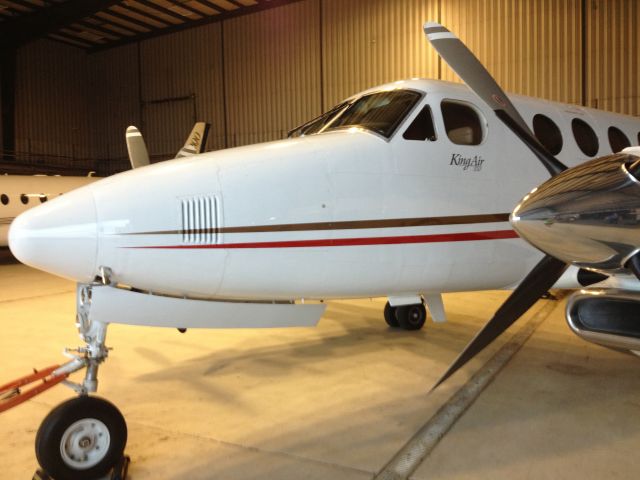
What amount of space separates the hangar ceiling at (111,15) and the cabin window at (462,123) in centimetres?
1838

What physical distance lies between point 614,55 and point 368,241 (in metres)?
15.4

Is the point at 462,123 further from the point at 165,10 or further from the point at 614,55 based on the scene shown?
the point at 165,10

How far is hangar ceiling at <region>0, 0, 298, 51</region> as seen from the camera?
67.4ft

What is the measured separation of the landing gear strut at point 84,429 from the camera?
3.27 metres

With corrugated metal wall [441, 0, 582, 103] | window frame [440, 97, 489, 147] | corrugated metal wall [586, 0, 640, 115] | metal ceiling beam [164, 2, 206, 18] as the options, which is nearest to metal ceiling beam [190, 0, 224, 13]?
metal ceiling beam [164, 2, 206, 18]

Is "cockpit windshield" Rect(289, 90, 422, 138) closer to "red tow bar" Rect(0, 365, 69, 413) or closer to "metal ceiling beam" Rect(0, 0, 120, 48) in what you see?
"red tow bar" Rect(0, 365, 69, 413)

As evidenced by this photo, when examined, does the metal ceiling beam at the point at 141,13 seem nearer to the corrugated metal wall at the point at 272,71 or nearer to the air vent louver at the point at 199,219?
the corrugated metal wall at the point at 272,71

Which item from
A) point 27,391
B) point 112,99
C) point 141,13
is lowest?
point 27,391

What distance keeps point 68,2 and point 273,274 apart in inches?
834

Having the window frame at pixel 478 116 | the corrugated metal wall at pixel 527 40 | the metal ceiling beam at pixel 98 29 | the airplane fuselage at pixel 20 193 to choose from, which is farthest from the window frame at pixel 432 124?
the metal ceiling beam at pixel 98 29

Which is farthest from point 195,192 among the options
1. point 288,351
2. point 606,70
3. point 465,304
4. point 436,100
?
point 606,70

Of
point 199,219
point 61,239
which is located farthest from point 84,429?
point 199,219

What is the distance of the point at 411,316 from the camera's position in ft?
23.7

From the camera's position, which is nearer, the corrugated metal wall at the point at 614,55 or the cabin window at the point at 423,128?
the cabin window at the point at 423,128
